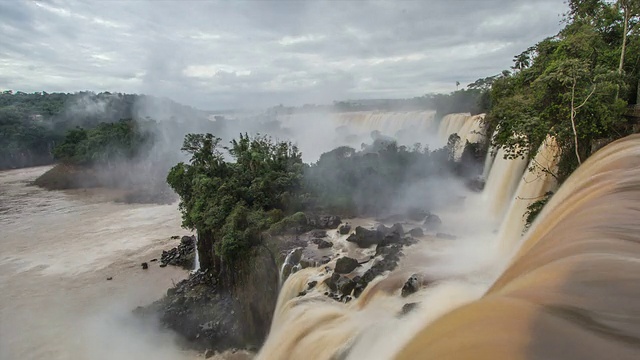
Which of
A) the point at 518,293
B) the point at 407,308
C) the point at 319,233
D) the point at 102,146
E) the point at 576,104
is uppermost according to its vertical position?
the point at 576,104

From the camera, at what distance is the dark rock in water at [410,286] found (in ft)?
31.1

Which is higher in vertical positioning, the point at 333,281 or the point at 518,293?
the point at 518,293

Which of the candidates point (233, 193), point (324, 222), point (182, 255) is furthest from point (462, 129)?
point (182, 255)

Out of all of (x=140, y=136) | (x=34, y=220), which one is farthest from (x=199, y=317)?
(x=140, y=136)

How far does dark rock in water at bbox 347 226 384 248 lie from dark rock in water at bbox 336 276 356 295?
361cm

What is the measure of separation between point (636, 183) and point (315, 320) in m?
7.30

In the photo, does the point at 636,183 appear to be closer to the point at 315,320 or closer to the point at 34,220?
the point at 315,320

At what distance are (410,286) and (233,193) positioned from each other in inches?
466

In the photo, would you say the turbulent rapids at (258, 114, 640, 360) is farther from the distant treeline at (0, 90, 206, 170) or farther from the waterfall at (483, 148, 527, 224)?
the distant treeline at (0, 90, 206, 170)

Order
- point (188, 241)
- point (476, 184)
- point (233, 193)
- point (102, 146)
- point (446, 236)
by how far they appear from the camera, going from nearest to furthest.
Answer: point (446, 236), point (233, 193), point (476, 184), point (188, 241), point (102, 146)

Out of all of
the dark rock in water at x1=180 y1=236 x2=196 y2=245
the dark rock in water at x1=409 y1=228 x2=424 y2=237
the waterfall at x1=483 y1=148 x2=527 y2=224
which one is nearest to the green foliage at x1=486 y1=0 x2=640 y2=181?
the waterfall at x1=483 y1=148 x2=527 y2=224

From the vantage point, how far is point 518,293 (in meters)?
4.65

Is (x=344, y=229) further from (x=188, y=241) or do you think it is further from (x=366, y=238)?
(x=188, y=241)

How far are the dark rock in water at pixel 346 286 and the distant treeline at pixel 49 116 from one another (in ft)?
187
